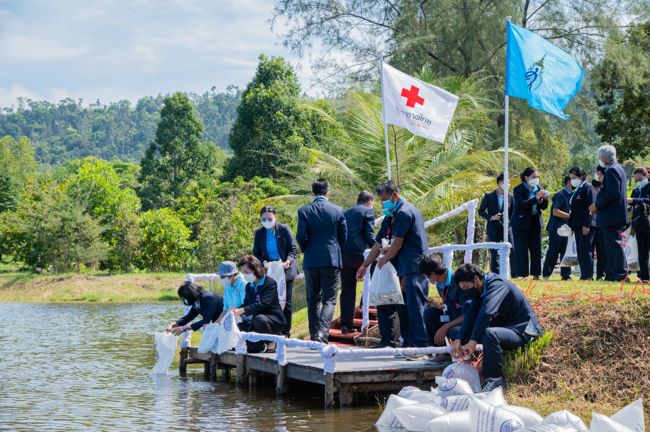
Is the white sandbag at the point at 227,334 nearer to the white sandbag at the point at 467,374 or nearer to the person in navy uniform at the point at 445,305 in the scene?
the person in navy uniform at the point at 445,305

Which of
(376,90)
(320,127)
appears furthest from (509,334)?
(320,127)

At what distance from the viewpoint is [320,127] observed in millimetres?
48000

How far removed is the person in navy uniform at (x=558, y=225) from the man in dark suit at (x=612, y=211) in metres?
1.44

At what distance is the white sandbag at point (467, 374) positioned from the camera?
358 inches

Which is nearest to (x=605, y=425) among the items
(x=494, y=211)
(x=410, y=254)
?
(x=410, y=254)

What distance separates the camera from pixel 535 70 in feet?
42.1

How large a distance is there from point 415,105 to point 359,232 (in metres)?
2.03

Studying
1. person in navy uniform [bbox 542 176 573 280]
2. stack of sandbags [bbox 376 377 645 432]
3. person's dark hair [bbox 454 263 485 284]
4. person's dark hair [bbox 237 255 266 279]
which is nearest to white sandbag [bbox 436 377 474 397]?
stack of sandbags [bbox 376 377 645 432]

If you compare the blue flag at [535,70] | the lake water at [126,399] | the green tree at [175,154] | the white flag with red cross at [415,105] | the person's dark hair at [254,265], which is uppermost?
the green tree at [175,154]

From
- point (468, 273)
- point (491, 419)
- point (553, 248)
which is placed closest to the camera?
point (491, 419)

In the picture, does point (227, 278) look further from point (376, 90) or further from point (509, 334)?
point (376, 90)

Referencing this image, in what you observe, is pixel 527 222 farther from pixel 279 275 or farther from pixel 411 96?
pixel 279 275

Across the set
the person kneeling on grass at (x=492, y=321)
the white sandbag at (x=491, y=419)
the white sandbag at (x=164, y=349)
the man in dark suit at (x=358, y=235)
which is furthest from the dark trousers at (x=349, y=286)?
the white sandbag at (x=491, y=419)

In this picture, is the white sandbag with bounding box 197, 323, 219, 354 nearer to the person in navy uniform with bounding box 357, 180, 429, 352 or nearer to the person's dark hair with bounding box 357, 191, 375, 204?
the person's dark hair with bounding box 357, 191, 375, 204
